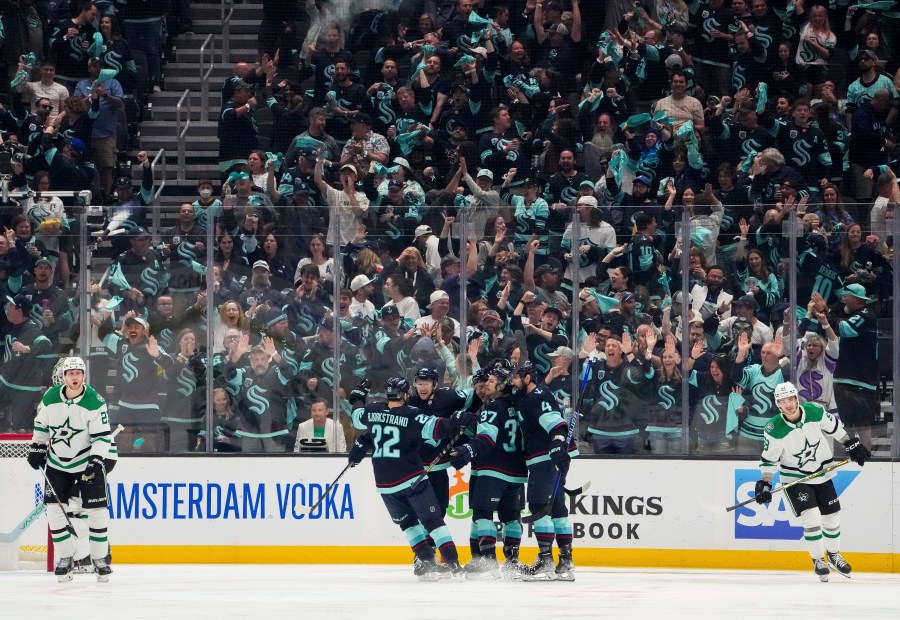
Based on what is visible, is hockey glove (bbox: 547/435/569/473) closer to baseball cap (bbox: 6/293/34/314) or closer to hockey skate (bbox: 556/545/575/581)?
hockey skate (bbox: 556/545/575/581)

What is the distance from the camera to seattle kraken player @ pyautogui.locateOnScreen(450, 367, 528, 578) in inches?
436

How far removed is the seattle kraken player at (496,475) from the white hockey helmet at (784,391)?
6.16 ft

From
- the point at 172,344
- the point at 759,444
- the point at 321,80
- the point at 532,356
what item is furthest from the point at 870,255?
the point at 321,80

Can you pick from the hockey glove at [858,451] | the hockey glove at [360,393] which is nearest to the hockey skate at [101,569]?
the hockey glove at [360,393]

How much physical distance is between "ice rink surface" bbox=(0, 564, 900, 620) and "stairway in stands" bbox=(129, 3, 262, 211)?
5.74 metres

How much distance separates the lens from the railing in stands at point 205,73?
17359 mm

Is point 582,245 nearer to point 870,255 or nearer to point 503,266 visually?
point 503,266

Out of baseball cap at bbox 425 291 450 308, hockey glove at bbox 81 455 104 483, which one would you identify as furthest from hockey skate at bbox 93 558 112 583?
baseball cap at bbox 425 291 450 308

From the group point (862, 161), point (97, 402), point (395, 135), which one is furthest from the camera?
point (395, 135)

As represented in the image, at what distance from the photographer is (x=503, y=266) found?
1241cm

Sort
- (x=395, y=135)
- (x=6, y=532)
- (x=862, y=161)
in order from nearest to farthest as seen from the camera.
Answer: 1. (x=6, y=532)
2. (x=862, y=161)
3. (x=395, y=135)

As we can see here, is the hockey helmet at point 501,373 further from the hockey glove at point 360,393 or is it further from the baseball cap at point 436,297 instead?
the baseball cap at point 436,297

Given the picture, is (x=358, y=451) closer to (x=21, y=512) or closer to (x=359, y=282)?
(x=359, y=282)

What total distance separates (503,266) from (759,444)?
2379mm
